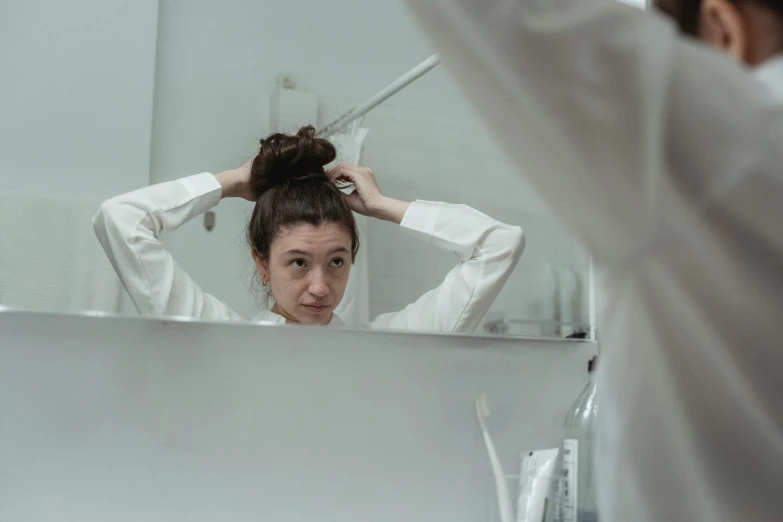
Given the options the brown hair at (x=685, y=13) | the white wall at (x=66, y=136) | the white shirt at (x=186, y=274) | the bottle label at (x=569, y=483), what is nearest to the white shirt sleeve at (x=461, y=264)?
the white shirt at (x=186, y=274)

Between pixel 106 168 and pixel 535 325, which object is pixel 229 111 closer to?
pixel 106 168

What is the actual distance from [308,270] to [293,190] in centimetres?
10

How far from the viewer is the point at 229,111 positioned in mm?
922

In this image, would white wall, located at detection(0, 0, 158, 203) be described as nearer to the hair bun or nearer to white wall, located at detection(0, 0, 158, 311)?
white wall, located at detection(0, 0, 158, 311)

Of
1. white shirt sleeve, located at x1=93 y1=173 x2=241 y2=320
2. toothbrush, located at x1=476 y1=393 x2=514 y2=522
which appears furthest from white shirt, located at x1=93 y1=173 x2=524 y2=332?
toothbrush, located at x1=476 y1=393 x2=514 y2=522

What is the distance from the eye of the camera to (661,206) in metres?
0.38

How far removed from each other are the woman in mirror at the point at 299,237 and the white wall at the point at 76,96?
0.16 ft

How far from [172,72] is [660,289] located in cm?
69

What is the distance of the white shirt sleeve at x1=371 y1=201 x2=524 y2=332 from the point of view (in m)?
1.01

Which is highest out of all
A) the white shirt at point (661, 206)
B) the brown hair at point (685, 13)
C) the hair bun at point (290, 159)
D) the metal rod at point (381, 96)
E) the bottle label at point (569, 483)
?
the metal rod at point (381, 96)

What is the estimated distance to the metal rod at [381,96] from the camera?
3.18 feet

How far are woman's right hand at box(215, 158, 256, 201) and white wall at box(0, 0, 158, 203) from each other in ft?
0.30

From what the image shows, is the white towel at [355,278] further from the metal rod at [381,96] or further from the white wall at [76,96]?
the white wall at [76,96]

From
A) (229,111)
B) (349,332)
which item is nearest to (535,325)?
(349,332)
